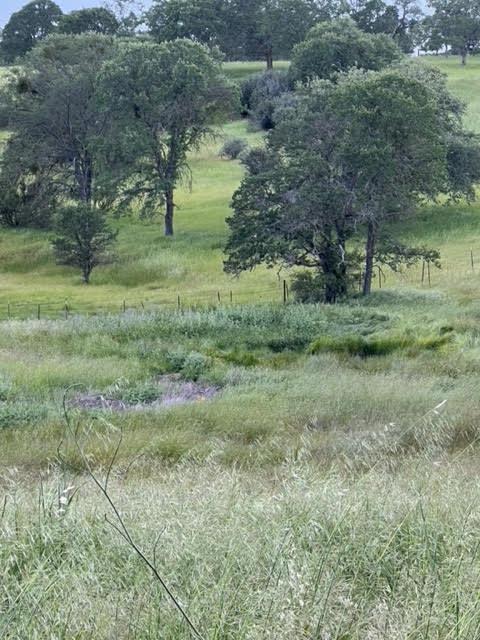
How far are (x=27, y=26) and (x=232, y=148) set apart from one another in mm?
46001

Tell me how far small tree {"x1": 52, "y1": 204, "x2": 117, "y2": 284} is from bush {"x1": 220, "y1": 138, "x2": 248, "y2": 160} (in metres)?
23.8

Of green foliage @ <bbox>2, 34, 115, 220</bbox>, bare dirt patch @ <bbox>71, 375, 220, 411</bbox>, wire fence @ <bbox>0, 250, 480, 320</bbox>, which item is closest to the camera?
bare dirt patch @ <bbox>71, 375, 220, 411</bbox>

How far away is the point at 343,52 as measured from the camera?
55188 mm

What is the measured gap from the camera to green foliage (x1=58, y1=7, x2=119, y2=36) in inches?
3150

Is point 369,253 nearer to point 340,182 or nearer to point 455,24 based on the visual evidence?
point 340,182

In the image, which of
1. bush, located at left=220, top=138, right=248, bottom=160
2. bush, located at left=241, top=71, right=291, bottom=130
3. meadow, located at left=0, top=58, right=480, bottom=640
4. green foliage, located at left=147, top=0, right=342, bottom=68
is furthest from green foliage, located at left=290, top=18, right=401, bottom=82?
meadow, located at left=0, top=58, right=480, bottom=640

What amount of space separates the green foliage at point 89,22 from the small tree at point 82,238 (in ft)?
154

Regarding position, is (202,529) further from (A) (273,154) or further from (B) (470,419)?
(A) (273,154)

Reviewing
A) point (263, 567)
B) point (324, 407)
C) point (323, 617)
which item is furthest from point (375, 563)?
point (324, 407)

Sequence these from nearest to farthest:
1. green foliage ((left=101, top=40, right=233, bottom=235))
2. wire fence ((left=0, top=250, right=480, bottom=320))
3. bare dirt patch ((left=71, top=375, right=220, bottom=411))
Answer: bare dirt patch ((left=71, top=375, right=220, bottom=411)) < wire fence ((left=0, top=250, right=480, bottom=320)) < green foliage ((left=101, top=40, right=233, bottom=235))

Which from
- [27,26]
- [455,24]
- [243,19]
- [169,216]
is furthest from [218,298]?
[27,26]

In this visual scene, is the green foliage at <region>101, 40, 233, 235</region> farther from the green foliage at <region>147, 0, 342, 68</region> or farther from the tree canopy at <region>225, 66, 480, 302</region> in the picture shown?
the green foliage at <region>147, 0, 342, 68</region>

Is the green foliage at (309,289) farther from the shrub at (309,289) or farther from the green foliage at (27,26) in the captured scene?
the green foliage at (27,26)

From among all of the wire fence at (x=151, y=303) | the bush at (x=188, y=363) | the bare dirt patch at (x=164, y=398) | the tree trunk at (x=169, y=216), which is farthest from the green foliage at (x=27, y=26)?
the bare dirt patch at (x=164, y=398)
